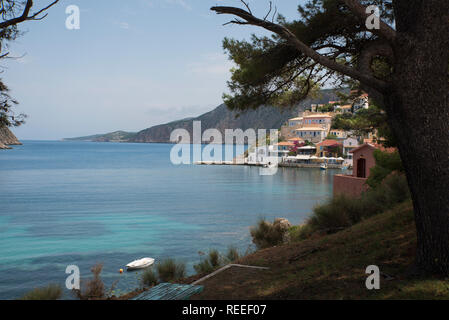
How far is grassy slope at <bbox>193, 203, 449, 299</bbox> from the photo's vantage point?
4309 mm

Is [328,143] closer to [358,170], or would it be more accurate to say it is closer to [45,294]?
[358,170]

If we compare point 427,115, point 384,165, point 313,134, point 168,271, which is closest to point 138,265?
point 168,271

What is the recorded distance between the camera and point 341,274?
5.25 m

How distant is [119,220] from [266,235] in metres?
17.6

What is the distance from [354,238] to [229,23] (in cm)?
516

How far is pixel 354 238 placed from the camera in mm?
7566

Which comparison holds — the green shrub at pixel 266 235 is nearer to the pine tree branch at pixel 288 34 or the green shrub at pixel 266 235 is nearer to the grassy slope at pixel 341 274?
the grassy slope at pixel 341 274

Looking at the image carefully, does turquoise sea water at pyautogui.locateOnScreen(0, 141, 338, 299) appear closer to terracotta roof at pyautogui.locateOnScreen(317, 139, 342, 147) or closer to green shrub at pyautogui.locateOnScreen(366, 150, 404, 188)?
green shrub at pyautogui.locateOnScreen(366, 150, 404, 188)

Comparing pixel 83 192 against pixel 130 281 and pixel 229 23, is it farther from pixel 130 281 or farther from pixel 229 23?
pixel 229 23

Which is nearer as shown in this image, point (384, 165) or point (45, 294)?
point (45, 294)

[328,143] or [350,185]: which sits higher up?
[328,143]

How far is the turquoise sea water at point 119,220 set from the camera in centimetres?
1812

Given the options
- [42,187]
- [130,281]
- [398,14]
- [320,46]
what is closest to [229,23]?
[398,14]

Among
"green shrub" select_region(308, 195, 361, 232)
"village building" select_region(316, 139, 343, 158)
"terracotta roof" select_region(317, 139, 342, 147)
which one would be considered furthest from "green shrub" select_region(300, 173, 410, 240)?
"terracotta roof" select_region(317, 139, 342, 147)
